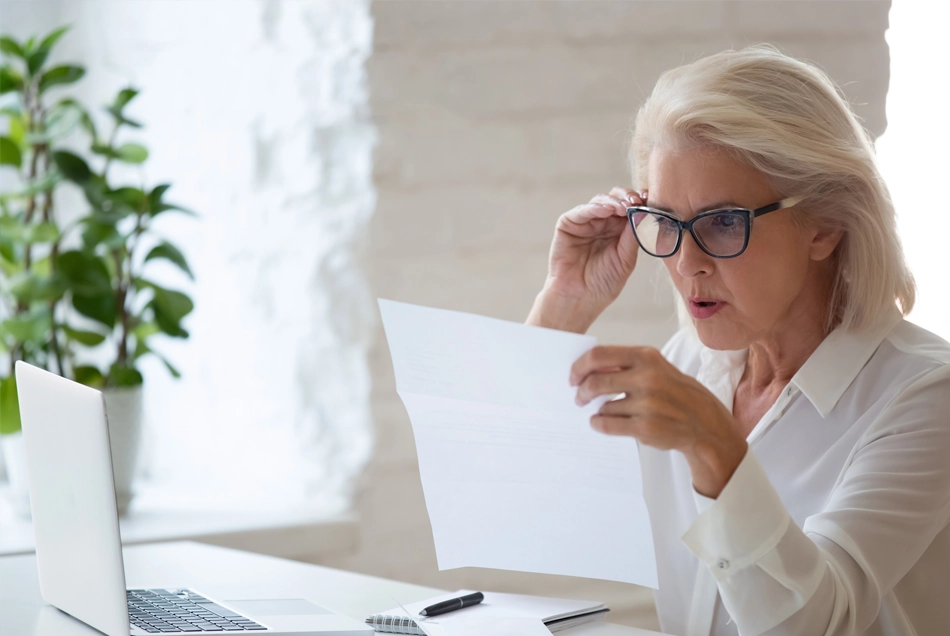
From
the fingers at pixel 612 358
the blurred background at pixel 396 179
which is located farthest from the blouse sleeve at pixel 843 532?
→ the blurred background at pixel 396 179

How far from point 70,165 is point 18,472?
0.54 metres

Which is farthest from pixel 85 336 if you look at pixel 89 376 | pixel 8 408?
pixel 8 408

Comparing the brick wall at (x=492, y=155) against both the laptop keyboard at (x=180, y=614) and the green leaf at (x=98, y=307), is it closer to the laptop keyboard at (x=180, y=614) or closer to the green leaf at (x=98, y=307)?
the green leaf at (x=98, y=307)

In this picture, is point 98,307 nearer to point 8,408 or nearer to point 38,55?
point 8,408

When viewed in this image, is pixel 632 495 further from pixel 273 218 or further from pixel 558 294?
pixel 273 218

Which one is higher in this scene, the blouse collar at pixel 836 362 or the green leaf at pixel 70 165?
the green leaf at pixel 70 165

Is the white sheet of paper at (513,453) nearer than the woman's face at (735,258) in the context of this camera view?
Yes

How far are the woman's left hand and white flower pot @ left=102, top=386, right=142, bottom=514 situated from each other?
1.09 meters

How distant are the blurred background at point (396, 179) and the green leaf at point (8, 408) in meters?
0.06

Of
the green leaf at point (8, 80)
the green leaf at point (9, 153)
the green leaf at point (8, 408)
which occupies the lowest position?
the green leaf at point (8, 408)

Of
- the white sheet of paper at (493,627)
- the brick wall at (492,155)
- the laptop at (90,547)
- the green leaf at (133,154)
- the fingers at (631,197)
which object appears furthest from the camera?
the green leaf at (133,154)

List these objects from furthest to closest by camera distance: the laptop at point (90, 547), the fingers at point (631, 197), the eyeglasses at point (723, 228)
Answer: the fingers at point (631, 197)
the eyeglasses at point (723, 228)
the laptop at point (90, 547)

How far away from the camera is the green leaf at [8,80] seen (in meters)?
1.80

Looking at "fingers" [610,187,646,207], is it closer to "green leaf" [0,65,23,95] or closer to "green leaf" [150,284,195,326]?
"green leaf" [150,284,195,326]
